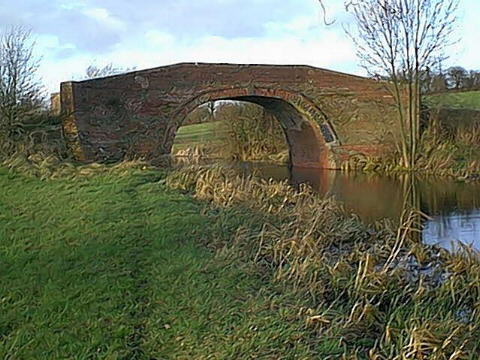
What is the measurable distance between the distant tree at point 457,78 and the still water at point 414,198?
41.4 ft

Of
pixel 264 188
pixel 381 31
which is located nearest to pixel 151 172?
pixel 264 188

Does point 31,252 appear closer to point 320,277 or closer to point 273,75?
point 320,277

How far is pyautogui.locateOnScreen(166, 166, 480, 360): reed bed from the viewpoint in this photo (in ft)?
12.6

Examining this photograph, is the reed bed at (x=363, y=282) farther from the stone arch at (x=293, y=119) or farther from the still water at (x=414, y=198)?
the stone arch at (x=293, y=119)

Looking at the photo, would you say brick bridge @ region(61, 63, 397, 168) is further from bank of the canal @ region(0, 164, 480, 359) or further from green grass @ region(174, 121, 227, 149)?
bank of the canal @ region(0, 164, 480, 359)

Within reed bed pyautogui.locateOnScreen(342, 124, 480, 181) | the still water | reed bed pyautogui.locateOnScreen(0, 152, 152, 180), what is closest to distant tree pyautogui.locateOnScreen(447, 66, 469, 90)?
reed bed pyautogui.locateOnScreen(342, 124, 480, 181)

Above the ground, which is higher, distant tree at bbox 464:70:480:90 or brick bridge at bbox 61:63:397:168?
distant tree at bbox 464:70:480:90

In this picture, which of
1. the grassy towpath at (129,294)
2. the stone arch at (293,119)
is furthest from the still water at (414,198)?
the grassy towpath at (129,294)

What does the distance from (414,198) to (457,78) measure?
1977 cm

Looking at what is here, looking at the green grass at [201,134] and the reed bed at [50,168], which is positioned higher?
the green grass at [201,134]

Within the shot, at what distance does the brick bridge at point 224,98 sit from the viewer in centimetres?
1701

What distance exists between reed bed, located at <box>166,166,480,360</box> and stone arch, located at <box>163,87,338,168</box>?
10225 mm

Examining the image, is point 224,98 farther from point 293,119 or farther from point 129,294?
point 129,294

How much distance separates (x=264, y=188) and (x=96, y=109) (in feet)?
27.0
